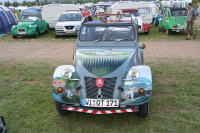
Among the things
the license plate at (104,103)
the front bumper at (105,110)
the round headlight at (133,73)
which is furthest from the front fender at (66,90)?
the round headlight at (133,73)

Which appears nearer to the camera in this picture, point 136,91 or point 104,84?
point 136,91

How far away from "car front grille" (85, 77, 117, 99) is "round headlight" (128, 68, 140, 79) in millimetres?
276

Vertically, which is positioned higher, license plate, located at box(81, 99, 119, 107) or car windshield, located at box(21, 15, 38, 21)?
car windshield, located at box(21, 15, 38, 21)

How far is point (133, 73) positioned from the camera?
429 cm

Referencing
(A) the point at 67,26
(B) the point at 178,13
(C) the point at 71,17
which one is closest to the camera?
(A) the point at 67,26

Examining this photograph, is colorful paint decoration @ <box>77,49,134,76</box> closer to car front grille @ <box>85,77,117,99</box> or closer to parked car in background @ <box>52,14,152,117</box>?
parked car in background @ <box>52,14,152,117</box>

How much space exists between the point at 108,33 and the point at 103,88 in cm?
181

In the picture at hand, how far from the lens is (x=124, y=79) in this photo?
425cm

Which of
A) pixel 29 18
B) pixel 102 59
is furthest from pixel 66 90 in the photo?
pixel 29 18

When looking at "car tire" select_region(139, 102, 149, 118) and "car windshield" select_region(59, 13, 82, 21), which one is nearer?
"car tire" select_region(139, 102, 149, 118)

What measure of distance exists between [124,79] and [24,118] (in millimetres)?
1958

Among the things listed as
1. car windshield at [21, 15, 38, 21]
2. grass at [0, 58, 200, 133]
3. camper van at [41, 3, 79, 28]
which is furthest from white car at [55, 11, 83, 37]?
grass at [0, 58, 200, 133]

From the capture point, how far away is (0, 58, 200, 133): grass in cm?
414

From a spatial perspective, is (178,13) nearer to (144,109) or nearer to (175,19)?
(175,19)
